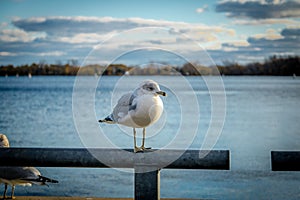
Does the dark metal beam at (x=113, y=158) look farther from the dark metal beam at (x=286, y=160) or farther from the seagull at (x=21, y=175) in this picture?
the seagull at (x=21, y=175)

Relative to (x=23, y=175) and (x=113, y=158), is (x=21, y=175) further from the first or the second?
(x=113, y=158)

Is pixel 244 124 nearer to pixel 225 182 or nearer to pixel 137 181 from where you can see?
Answer: pixel 225 182

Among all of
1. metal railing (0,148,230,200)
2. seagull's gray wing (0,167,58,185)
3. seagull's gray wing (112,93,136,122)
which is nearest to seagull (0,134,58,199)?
seagull's gray wing (0,167,58,185)

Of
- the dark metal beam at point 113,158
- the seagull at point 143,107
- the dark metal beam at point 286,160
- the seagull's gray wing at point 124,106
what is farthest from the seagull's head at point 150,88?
the dark metal beam at point 286,160

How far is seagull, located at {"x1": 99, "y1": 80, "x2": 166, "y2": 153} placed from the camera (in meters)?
4.87

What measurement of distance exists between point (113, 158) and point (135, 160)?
7.7 inches

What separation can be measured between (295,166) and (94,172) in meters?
10.4

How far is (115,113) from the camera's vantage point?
17.5ft

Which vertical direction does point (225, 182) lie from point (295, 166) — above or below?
below

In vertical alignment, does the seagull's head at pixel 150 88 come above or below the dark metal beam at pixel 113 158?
above

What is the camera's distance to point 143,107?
4.87 meters

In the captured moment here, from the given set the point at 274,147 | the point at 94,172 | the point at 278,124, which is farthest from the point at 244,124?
the point at 94,172

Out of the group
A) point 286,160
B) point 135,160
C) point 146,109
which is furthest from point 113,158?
point 286,160

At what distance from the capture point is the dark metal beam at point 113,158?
4340mm
